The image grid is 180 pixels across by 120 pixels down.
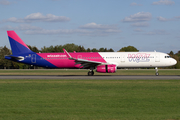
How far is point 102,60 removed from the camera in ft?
126

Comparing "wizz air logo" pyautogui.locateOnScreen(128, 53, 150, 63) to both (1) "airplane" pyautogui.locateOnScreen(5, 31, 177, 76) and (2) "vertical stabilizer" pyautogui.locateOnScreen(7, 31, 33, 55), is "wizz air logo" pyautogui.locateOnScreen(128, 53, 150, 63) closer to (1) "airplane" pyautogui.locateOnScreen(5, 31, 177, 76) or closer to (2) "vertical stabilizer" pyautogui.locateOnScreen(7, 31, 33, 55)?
(1) "airplane" pyautogui.locateOnScreen(5, 31, 177, 76)

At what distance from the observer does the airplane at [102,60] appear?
1479 inches

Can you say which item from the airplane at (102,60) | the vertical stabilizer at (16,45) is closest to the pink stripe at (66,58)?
the airplane at (102,60)

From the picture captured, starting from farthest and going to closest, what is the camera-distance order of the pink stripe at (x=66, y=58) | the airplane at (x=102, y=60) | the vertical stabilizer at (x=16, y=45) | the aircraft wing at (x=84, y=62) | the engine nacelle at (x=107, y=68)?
the vertical stabilizer at (x=16, y=45), the pink stripe at (x=66, y=58), the airplane at (x=102, y=60), the aircraft wing at (x=84, y=62), the engine nacelle at (x=107, y=68)

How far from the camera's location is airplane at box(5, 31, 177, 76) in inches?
1479

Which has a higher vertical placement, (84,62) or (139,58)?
(139,58)

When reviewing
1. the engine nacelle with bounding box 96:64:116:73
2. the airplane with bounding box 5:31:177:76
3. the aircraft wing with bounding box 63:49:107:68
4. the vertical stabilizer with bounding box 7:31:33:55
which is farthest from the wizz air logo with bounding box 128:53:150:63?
the vertical stabilizer with bounding box 7:31:33:55

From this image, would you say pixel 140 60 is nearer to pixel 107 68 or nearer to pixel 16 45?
pixel 107 68

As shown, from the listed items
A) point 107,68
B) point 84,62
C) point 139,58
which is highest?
point 139,58

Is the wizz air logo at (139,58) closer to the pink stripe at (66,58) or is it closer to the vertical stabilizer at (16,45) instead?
the pink stripe at (66,58)

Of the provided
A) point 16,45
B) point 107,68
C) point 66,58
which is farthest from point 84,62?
point 16,45
